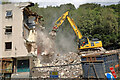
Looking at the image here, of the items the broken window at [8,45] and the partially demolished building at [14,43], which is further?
the broken window at [8,45]

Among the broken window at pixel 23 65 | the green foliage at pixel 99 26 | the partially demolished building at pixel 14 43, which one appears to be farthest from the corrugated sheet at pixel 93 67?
the green foliage at pixel 99 26

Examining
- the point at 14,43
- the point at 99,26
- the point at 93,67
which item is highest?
the point at 99,26

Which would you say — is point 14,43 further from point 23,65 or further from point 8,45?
point 23,65

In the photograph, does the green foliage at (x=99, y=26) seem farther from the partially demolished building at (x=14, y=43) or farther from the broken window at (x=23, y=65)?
the broken window at (x=23, y=65)

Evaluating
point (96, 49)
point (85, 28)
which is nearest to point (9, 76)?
point (96, 49)

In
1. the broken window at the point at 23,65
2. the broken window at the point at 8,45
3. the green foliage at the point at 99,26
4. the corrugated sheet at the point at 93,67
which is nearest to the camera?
the corrugated sheet at the point at 93,67

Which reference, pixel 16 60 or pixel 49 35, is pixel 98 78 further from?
pixel 49 35

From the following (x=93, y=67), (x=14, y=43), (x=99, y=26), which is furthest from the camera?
(x=99, y=26)

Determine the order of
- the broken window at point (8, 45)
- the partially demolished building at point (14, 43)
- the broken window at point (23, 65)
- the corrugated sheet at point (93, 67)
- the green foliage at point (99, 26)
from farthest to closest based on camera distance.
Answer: the green foliage at point (99, 26)
the broken window at point (8, 45)
the broken window at point (23, 65)
the partially demolished building at point (14, 43)
the corrugated sheet at point (93, 67)

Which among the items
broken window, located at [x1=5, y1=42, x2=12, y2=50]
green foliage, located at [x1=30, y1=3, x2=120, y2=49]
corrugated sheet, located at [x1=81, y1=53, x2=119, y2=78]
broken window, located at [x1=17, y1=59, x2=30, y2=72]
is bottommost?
broken window, located at [x1=17, y1=59, x2=30, y2=72]

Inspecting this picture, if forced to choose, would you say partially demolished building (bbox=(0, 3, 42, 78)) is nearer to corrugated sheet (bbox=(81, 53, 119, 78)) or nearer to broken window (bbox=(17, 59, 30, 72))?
broken window (bbox=(17, 59, 30, 72))

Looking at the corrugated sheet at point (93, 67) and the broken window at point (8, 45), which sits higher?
the broken window at point (8, 45)

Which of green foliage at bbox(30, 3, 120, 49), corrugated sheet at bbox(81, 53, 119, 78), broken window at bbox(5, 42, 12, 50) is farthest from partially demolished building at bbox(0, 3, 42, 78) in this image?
green foliage at bbox(30, 3, 120, 49)

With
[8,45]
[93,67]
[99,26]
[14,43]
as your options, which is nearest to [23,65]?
[14,43]
